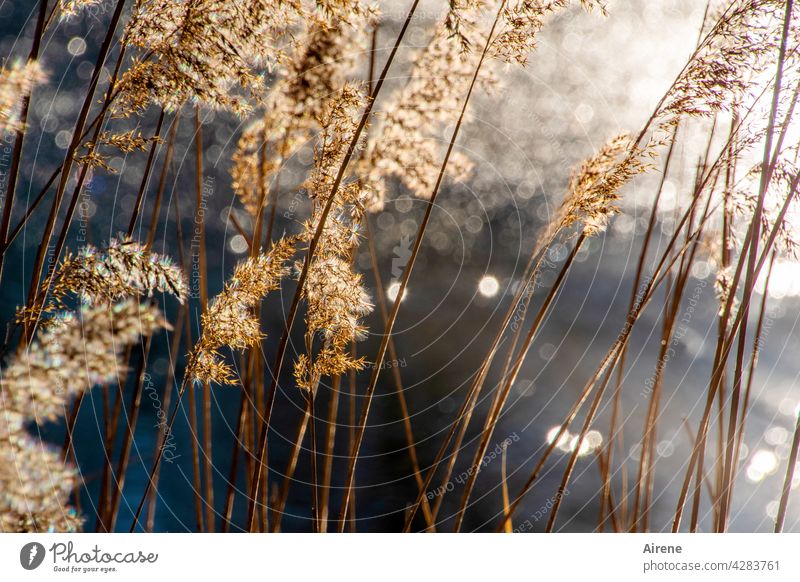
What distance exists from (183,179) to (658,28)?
1.24 m

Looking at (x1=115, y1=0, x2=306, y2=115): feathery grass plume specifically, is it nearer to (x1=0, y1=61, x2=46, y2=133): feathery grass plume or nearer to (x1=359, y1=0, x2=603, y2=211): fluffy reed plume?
(x1=0, y1=61, x2=46, y2=133): feathery grass plume

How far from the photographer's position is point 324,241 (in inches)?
41.3

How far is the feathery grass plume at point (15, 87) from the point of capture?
0.77m

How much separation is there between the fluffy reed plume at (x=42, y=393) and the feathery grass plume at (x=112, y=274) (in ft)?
0.19

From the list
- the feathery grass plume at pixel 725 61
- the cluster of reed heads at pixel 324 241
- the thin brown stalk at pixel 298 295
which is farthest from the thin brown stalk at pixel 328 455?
the feathery grass plume at pixel 725 61

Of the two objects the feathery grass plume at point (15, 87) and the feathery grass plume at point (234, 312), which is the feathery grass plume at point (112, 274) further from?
the feathery grass plume at point (15, 87)

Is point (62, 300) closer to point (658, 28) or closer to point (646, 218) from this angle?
point (646, 218)

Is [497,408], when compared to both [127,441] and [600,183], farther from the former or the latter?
[127,441]

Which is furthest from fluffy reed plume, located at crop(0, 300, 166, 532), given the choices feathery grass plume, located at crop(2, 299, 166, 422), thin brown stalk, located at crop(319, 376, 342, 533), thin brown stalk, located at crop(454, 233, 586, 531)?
thin brown stalk, located at crop(454, 233, 586, 531)

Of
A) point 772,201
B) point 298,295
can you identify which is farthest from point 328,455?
point 772,201

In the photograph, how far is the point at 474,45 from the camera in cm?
109
